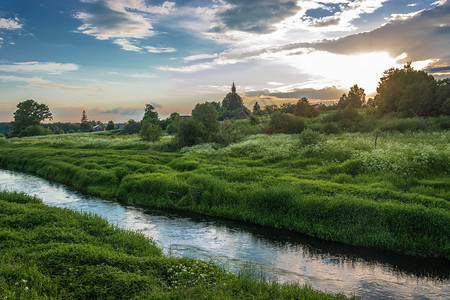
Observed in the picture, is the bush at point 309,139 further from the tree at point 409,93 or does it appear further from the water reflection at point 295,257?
the tree at point 409,93

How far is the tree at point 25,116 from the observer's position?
101 meters

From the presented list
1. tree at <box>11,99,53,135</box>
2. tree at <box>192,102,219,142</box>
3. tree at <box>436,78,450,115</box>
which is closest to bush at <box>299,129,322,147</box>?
tree at <box>192,102,219,142</box>

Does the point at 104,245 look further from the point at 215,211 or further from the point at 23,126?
the point at 23,126

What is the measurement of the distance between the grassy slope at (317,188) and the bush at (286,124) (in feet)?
56.6

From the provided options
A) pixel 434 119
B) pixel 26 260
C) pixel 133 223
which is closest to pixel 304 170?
pixel 133 223

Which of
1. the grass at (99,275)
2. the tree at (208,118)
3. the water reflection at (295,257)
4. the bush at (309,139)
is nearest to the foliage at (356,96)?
the tree at (208,118)

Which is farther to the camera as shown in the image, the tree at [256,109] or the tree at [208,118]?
the tree at [256,109]

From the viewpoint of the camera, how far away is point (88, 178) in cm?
2503

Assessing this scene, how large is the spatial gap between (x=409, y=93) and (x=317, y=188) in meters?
38.2

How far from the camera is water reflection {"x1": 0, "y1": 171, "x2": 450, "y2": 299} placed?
9922 millimetres

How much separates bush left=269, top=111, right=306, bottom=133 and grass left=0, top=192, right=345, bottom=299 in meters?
39.7

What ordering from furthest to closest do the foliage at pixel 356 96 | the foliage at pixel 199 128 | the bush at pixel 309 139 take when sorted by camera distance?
the foliage at pixel 356 96 → the foliage at pixel 199 128 → the bush at pixel 309 139

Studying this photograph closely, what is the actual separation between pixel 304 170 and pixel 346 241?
30.9ft

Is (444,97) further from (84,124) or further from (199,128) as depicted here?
(84,124)
